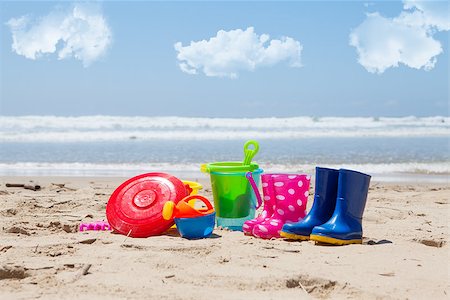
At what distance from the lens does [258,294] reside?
238 cm

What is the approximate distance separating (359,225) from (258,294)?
1261 mm

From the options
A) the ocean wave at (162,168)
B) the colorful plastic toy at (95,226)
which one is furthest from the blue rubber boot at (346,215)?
the ocean wave at (162,168)

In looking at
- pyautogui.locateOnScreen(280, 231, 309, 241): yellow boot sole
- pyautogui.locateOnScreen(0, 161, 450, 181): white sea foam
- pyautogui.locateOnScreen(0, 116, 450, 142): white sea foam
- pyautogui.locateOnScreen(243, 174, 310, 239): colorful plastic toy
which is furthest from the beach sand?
pyautogui.locateOnScreen(0, 116, 450, 142): white sea foam

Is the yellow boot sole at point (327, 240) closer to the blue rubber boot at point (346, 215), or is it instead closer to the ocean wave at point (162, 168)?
the blue rubber boot at point (346, 215)

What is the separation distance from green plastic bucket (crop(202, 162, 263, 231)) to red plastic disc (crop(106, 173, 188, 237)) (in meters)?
0.26

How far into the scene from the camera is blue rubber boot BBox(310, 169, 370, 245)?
3.30m

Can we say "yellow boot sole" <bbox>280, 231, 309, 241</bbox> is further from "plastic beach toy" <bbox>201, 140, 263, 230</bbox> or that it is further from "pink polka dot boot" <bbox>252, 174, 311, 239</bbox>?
"plastic beach toy" <bbox>201, 140, 263, 230</bbox>

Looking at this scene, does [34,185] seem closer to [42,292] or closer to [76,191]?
[76,191]

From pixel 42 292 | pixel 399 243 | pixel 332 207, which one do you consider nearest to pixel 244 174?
pixel 332 207

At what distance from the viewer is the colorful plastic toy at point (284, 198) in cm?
367

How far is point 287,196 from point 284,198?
2cm

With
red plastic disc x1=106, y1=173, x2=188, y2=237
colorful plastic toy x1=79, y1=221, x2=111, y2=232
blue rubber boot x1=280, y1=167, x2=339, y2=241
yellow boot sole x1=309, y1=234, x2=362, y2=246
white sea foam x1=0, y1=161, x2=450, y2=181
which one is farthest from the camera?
white sea foam x1=0, y1=161, x2=450, y2=181

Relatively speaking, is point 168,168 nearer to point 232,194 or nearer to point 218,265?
point 232,194

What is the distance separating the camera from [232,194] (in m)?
3.98
